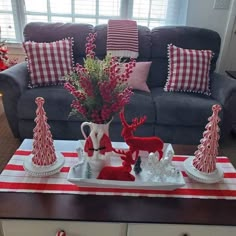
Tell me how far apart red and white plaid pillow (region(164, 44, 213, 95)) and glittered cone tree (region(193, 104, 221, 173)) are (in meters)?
1.13

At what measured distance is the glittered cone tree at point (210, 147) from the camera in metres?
1.15

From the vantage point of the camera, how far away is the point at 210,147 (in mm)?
1169

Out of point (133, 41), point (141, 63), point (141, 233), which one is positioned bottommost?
point (141, 233)

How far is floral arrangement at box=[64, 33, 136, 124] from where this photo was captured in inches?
40.4

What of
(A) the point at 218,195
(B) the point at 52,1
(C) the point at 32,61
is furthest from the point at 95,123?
(B) the point at 52,1

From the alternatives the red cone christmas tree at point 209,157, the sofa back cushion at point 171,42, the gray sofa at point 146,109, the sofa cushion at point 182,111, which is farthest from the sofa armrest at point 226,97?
the red cone christmas tree at point 209,157

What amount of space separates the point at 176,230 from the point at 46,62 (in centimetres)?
172

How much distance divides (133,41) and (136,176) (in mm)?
1552

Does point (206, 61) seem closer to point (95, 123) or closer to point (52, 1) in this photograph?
point (95, 123)

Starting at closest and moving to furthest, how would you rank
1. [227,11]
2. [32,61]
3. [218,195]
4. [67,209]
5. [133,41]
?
[67,209] → [218,195] → [32,61] → [133,41] → [227,11]

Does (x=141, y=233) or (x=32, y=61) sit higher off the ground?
(x=32, y=61)

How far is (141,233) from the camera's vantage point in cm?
101

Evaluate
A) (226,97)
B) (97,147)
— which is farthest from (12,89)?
(226,97)

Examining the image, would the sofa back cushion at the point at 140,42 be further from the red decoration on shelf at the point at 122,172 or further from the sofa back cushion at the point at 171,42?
the red decoration on shelf at the point at 122,172
